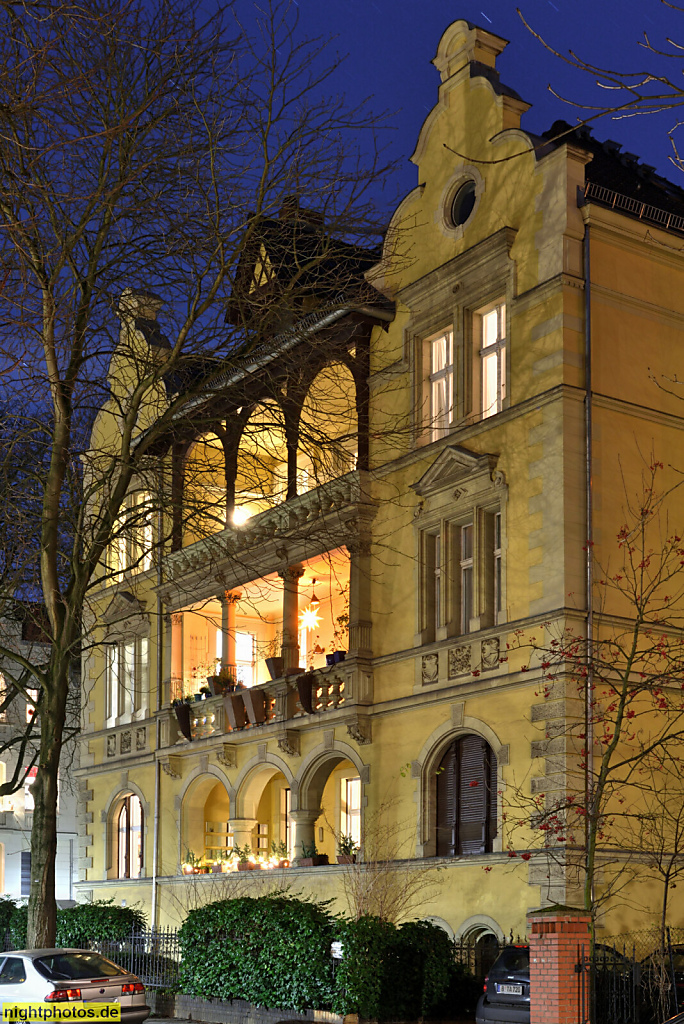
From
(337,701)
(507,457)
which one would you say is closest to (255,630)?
(337,701)

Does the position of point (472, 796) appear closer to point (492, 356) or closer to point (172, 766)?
point (492, 356)

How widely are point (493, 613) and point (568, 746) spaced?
3.33 meters

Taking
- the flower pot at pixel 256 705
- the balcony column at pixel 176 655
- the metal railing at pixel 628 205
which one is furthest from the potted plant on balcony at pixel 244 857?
the metal railing at pixel 628 205

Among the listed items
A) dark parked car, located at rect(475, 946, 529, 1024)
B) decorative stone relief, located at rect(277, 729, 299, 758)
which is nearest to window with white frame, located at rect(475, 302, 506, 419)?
decorative stone relief, located at rect(277, 729, 299, 758)

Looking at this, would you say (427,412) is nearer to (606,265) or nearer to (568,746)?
(606,265)

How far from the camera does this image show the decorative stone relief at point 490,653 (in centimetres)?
2400

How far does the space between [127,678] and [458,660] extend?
52.8 ft

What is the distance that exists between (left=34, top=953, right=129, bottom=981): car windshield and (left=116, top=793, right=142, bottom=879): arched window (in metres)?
17.6

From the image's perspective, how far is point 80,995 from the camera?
725 inches

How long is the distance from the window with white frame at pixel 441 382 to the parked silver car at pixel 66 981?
12.2 metres

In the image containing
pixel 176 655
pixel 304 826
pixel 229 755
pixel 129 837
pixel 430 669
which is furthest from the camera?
pixel 129 837

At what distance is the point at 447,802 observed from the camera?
82.5ft

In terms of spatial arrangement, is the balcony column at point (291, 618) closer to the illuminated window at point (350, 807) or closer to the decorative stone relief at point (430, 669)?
the illuminated window at point (350, 807)

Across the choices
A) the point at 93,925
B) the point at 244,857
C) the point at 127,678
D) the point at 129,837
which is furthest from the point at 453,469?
the point at 129,837
